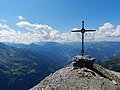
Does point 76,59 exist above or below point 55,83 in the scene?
above

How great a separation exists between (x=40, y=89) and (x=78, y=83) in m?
4.77

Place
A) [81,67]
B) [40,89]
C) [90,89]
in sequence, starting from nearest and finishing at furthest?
[90,89] → [40,89] → [81,67]

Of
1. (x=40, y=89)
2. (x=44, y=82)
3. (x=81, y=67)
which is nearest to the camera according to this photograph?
(x=40, y=89)

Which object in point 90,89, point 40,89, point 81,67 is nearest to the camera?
point 90,89

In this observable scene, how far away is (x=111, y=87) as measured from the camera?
1091 inches

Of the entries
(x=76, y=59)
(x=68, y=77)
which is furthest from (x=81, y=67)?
(x=68, y=77)

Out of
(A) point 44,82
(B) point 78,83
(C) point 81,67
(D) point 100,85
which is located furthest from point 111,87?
(A) point 44,82

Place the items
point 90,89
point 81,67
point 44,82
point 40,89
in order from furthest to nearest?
point 81,67 → point 44,82 → point 40,89 → point 90,89

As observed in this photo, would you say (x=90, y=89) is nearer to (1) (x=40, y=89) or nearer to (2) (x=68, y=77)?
(2) (x=68, y=77)

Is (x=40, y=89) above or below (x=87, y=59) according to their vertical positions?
below

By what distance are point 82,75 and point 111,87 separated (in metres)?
4.10

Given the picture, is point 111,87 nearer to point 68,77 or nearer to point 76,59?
point 68,77

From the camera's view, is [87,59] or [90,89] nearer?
[90,89]

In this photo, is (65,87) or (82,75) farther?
(82,75)
